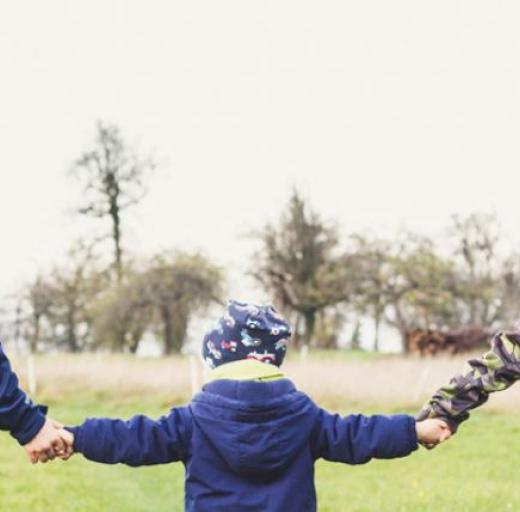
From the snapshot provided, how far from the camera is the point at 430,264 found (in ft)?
157

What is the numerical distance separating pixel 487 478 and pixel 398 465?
1.40 metres

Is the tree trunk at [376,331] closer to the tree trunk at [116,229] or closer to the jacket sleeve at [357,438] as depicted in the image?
the tree trunk at [116,229]

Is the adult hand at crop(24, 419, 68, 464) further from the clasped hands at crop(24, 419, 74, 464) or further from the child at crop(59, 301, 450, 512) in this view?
the child at crop(59, 301, 450, 512)

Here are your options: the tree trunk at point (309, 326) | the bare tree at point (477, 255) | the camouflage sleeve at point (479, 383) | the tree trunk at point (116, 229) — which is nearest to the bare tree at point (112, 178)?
the tree trunk at point (116, 229)

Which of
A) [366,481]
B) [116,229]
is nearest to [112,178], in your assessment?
[116,229]

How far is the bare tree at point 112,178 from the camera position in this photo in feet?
140

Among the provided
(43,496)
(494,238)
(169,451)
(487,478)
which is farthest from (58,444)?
(494,238)

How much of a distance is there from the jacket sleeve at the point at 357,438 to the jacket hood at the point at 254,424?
117 millimetres

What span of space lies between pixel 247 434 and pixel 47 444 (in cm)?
84

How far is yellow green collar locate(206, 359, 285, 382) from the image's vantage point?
11.0 ft

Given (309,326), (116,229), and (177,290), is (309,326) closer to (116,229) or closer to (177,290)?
(177,290)

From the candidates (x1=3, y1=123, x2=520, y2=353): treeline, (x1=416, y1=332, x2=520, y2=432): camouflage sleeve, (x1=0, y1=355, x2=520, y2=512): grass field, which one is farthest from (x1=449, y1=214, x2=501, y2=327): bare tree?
(x1=416, y1=332, x2=520, y2=432): camouflage sleeve

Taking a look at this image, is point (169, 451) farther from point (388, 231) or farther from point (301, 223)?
point (388, 231)

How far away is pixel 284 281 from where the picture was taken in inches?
1796
